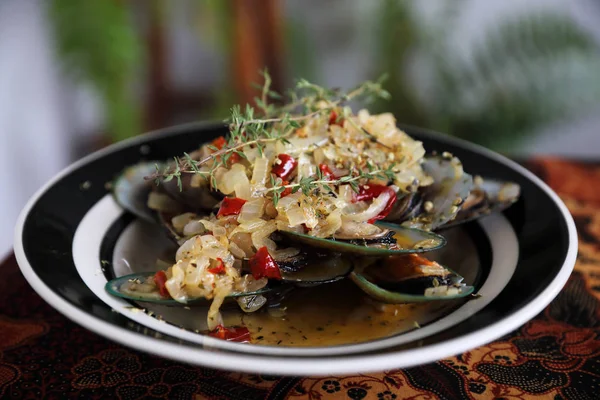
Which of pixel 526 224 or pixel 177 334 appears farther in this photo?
pixel 526 224

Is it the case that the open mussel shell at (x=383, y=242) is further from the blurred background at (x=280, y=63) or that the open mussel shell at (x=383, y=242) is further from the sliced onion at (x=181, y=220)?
the blurred background at (x=280, y=63)

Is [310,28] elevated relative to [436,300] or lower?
elevated

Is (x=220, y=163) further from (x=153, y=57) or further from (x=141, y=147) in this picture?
(x=153, y=57)

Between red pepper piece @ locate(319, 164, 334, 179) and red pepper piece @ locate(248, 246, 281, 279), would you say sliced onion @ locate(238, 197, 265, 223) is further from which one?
red pepper piece @ locate(319, 164, 334, 179)

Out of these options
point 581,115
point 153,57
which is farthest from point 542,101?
point 153,57

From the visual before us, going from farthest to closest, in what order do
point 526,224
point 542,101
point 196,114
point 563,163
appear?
point 196,114
point 542,101
point 563,163
point 526,224

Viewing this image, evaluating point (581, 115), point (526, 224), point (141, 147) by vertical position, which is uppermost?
point (141, 147)

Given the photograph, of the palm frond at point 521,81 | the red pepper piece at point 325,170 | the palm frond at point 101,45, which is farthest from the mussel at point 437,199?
the palm frond at point 101,45

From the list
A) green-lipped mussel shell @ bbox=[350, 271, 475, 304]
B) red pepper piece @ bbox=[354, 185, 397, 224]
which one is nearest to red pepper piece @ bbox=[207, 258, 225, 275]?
green-lipped mussel shell @ bbox=[350, 271, 475, 304]
